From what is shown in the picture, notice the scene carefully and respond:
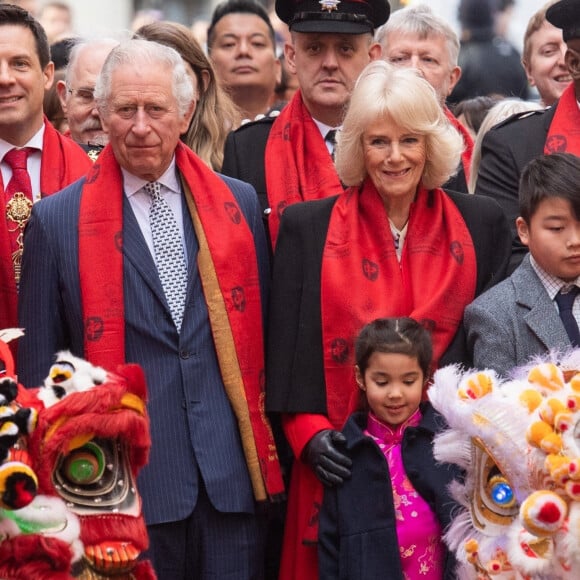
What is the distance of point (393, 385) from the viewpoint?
16.3 feet

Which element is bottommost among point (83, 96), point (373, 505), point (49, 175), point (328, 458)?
point (373, 505)

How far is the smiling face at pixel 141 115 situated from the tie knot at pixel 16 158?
2.36ft

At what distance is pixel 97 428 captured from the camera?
13.8ft

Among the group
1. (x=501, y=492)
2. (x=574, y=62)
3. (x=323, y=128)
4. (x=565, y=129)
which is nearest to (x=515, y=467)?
(x=501, y=492)

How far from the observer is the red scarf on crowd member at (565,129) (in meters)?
5.64

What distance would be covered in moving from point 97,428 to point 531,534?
1.23m

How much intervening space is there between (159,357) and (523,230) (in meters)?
1.31

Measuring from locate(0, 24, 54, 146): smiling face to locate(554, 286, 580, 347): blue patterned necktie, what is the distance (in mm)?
2191

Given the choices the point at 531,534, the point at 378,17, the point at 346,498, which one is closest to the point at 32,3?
the point at 378,17

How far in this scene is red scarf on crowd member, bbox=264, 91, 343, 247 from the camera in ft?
19.0

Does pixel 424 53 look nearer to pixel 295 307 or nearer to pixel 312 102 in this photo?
pixel 312 102

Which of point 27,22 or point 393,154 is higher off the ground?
point 27,22

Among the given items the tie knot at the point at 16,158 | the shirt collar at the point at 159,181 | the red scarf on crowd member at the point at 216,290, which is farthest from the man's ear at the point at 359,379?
the tie knot at the point at 16,158

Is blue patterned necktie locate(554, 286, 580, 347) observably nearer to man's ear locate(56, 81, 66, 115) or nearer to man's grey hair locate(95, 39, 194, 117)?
man's grey hair locate(95, 39, 194, 117)
